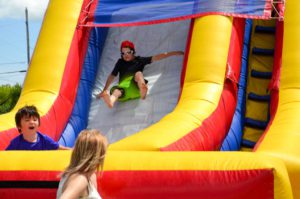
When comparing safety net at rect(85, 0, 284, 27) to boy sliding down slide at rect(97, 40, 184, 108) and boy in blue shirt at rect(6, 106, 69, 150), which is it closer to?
boy sliding down slide at rect(97, 40, 184, 108)

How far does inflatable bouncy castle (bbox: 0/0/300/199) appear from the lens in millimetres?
2969

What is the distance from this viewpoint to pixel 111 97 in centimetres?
512

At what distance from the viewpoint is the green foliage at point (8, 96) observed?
17.1 m

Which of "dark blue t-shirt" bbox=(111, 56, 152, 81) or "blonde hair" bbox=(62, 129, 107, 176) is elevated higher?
"dark blue t-shirt" bbox=(111, 56, 152, 81)

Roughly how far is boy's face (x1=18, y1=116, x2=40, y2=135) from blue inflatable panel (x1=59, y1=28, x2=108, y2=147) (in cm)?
123

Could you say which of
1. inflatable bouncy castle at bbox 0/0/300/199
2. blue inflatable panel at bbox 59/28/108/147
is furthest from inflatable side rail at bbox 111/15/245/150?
blue inflatable panel at bbox 59/28/108/147

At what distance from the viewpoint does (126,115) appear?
507cm

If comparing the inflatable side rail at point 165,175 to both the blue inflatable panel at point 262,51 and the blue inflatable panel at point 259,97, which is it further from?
the blue inflatable panel at point 262,51

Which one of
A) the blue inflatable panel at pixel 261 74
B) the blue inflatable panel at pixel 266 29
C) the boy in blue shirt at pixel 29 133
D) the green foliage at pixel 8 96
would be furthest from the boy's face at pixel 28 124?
the green foliage at pixel 8 96

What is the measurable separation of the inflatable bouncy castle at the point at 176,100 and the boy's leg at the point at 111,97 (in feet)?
0.32

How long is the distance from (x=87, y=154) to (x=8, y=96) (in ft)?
51.5

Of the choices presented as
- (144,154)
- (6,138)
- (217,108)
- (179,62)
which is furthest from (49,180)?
(179,62)

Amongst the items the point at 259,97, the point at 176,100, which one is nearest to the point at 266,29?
the point at 259,97

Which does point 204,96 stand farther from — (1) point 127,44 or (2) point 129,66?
(1) point 127,44
